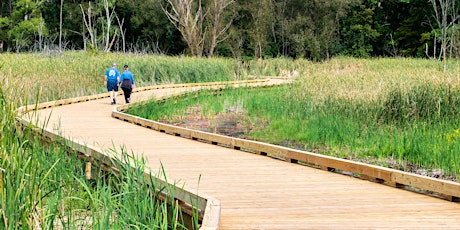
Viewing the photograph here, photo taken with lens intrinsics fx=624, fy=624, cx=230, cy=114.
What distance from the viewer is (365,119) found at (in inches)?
417

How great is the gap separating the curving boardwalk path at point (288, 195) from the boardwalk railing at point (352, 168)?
9 centimetres

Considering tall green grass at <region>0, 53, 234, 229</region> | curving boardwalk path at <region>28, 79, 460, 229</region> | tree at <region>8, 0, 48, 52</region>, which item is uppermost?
tree at <region>8, 0, 48, 52</region>

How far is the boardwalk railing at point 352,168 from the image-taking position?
5477mm

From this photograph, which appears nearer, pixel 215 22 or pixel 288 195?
pixel 288 195

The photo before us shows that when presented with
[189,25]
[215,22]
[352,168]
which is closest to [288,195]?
[352,168]

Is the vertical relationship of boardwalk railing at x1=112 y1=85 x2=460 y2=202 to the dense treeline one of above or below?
below

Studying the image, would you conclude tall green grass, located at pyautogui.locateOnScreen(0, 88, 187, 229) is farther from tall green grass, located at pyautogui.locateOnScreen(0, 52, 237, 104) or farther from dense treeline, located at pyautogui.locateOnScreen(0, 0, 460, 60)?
dense treeline, located at pyautogui.locateOnScreen(0, 0, 460, 60)

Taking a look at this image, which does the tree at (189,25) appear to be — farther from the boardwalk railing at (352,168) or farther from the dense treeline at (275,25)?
the boardwalk railing at (352,168)

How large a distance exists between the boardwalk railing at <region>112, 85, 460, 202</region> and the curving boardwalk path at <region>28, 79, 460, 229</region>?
95mm

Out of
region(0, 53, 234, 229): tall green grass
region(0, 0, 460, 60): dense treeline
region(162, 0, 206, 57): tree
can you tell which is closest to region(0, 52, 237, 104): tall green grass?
region(0, 53, 234, 229): tall green grass

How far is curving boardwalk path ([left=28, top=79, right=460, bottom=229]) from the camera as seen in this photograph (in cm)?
462

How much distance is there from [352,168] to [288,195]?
3.87ft

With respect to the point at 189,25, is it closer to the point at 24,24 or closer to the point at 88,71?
the point at 24,24

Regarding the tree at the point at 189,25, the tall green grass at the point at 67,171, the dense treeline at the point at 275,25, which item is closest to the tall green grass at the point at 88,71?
the tall green grass at the point at 67,171
